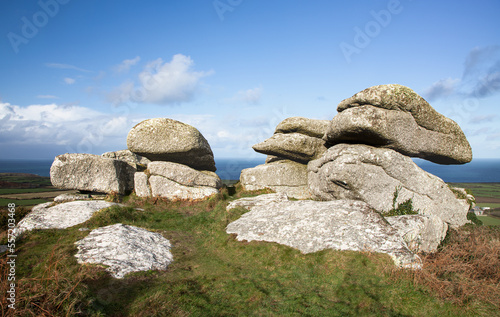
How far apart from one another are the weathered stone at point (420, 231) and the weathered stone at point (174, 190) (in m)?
11.4

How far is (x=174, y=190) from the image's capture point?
1891 centimetres

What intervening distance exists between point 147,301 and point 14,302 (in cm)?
270

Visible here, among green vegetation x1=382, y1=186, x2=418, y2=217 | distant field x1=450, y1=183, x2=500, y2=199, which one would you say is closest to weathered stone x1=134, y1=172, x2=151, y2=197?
green vegetation x1=382, y1=186, x2=418, y2=217

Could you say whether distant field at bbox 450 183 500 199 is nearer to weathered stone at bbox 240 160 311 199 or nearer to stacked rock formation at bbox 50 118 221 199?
weathered stone at bbox 240 160 311 199

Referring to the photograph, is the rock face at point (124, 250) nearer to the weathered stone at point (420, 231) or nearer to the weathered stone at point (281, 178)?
the weathered stone at point (420, 231)

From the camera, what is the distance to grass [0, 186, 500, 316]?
6.42m

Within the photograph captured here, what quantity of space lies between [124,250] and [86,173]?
11.0 m

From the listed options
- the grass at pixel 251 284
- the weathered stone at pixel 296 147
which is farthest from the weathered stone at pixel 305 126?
the grass at pixel 251 284

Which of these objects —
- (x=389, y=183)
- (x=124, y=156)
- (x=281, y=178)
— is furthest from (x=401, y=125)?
(x=124, y=156)

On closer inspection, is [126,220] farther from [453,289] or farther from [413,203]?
[413,203]

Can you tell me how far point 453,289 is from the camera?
7.50 meters

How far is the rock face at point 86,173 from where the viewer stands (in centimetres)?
1784

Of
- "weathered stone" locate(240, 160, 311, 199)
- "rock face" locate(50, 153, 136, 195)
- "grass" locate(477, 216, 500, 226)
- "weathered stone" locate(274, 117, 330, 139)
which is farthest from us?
"weathered stone" locate(274, 117, 330, 139)

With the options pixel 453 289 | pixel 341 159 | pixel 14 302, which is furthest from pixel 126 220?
pixel 453 289
